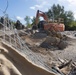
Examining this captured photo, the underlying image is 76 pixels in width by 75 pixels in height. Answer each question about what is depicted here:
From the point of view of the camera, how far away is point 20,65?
12.6 feet

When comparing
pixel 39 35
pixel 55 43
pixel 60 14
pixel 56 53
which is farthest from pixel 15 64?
pixel 60 14

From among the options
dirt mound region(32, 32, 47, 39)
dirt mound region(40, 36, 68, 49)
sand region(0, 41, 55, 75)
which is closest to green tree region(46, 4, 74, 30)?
dirt mound region(32, 32, 47, 39)

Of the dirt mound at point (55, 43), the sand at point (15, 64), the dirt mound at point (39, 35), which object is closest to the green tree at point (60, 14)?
the dirt mound at point (39, 35)

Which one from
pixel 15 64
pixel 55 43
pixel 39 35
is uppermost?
pixel 15 64

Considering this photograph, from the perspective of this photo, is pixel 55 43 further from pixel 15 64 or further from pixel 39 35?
pixel 15 64

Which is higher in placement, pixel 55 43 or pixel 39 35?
pixel 39 35

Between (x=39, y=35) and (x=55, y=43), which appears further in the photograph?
(x=39, y=35)

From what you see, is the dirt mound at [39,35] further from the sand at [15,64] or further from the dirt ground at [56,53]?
the sand at [15,64]

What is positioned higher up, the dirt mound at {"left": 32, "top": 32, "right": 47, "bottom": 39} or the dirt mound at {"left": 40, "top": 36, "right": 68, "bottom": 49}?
the dirt mound at {"left": 32, "top": 32, "right": 47, "bottom": 39}

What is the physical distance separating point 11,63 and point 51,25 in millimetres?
19706

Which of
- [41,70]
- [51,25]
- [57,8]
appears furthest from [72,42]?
[57,8]

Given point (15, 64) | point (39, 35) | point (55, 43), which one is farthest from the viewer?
point (39, 35)

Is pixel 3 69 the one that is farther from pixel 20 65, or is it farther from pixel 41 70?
pixel 41 70

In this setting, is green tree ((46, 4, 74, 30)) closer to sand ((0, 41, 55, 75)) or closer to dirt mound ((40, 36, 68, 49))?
dirt mound ((40, 36, 68, 49))
